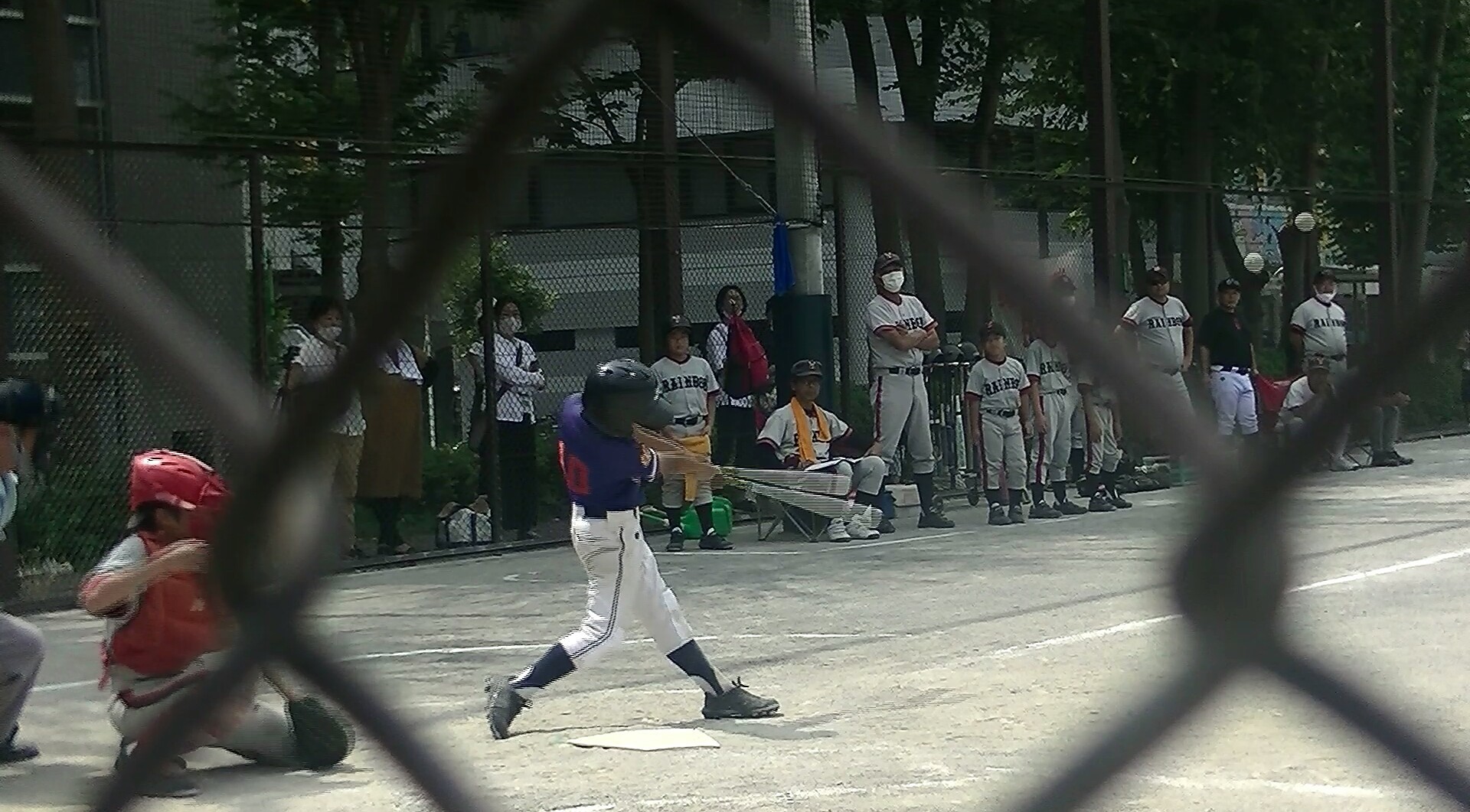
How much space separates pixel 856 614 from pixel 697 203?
6.44 metres

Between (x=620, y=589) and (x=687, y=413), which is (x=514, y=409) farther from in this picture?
(x=620, y=589)

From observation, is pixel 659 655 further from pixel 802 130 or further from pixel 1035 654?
pixel 802 130

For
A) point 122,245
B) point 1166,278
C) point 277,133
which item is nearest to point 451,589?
point 122,245

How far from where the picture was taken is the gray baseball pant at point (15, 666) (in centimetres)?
605

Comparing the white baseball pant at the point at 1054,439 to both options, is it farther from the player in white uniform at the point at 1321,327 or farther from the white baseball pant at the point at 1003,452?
the player in white uniform at the point at 1321,327

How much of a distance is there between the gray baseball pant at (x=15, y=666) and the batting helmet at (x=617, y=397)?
6.30 feet

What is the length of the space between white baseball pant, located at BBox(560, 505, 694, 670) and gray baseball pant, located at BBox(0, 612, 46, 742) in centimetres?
169

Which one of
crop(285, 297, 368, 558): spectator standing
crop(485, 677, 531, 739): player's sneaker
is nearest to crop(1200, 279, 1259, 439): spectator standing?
crop(285, 297, 368, 558): spectator standing

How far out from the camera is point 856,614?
28.7ft

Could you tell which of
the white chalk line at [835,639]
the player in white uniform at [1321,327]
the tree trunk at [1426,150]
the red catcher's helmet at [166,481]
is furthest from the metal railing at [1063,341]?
the tree trunk at [1426,150]

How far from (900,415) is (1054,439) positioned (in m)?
1.55

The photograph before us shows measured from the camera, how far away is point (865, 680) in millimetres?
6949

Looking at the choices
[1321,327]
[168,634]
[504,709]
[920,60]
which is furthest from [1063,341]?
[920,60]

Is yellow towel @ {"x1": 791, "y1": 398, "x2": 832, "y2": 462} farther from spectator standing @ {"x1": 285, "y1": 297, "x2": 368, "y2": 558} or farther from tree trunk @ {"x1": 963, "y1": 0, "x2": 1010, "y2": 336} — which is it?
tree trunk @ {"x1": 963, "y1": 0, "x2": 1010, "y2": 336}
